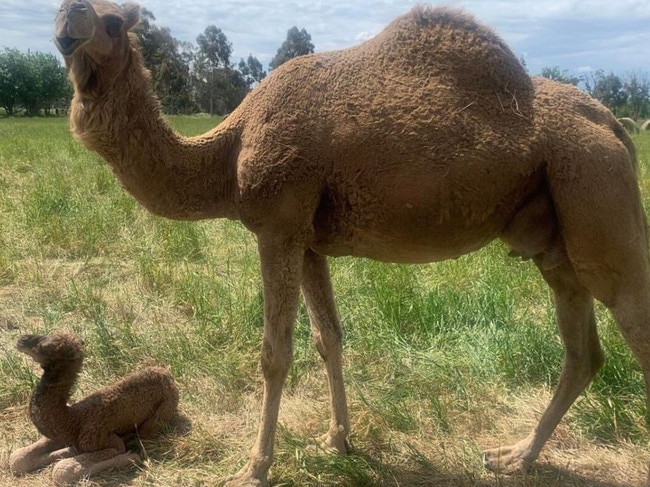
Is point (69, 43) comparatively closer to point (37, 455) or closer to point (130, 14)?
point (130, 14)

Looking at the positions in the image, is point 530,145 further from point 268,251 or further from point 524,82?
point 268,251

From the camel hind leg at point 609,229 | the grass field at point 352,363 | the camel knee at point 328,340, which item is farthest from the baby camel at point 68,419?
the camel hind leg at point 609,229

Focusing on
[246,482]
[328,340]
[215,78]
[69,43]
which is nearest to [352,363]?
[328,340]

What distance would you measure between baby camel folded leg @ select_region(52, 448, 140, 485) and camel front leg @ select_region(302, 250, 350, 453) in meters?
1.19

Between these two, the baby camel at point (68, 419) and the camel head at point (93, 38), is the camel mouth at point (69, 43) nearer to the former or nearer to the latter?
the camel head at point (93, 38)

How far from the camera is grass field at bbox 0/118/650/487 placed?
3648 millimetres

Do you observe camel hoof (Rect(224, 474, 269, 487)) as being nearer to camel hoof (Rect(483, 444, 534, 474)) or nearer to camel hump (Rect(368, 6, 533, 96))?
camel hoof (Rect(483, 444, 534, 474))

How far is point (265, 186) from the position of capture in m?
2.99

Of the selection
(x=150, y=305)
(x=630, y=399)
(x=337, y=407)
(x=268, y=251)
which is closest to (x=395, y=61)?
(x=268, y=251)

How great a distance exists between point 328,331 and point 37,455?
1.82 metres

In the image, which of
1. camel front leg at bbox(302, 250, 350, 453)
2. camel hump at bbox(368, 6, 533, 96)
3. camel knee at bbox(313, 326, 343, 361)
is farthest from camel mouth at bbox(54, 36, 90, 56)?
camel knee at bbox(313, 326, 343, 361)

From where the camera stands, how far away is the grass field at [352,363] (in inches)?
144

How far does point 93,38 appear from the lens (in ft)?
9.37

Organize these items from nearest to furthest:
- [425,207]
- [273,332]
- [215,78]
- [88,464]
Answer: [425,207] < [273,332] < [88,464] < [215,78]
